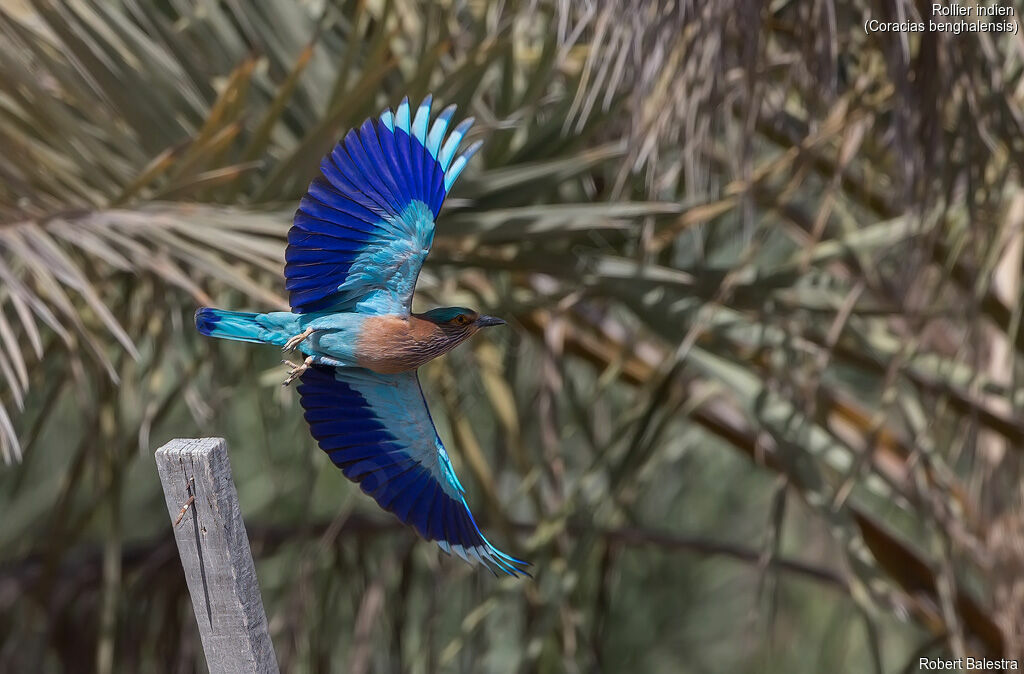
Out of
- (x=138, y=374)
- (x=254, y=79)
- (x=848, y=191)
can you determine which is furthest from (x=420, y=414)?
(x=848, y=191)

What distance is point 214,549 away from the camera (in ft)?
3.71

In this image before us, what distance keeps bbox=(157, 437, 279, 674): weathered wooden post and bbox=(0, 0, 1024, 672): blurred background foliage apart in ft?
1.51

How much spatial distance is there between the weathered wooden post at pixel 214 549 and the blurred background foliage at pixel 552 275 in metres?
0.46

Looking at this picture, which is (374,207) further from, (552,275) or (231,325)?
(552,275)

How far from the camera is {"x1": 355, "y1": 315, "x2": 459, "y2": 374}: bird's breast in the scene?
59.0 inches

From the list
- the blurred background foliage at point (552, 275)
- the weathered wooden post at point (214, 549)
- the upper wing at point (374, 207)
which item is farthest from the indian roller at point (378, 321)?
the weathered wooden post at point (214, 549)

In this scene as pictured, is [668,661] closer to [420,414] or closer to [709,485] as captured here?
[709,485]

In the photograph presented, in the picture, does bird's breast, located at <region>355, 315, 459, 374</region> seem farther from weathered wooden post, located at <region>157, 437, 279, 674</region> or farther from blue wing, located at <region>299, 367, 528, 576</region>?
weathered wooden post, located at <region>157, 437, 279, 674</region>

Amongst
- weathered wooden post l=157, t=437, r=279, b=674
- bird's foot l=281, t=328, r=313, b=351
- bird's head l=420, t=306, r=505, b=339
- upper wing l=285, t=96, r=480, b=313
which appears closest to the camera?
weathered wooden post l=157, t=437, r=279, b=674

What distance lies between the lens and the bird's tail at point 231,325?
1.51 meters

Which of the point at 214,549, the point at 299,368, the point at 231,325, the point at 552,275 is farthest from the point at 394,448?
the point at 552,275

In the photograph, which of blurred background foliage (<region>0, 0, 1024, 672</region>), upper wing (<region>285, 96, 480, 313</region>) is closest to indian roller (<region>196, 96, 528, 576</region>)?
upper wing (<region>285, 96, 480, 313</region>)

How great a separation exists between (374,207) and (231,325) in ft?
0.83

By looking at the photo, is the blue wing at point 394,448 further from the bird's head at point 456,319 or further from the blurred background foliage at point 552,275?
the blurred background foliage at point 552,275
